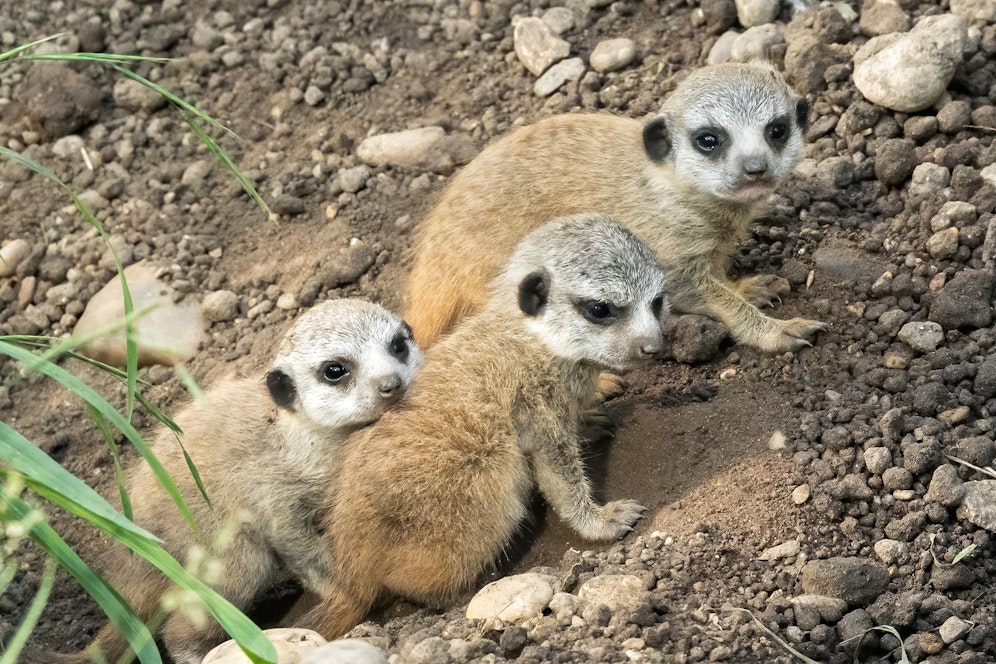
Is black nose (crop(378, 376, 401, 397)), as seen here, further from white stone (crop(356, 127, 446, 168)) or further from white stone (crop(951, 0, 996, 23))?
white stone (crop(951, 0, 996, 23))

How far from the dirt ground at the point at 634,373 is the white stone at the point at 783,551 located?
3cm

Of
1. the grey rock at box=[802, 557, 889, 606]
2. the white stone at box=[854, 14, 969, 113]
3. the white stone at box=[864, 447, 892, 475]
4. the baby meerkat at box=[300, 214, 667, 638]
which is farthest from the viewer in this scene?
the white stone at box=[854, 14, 969, 113]

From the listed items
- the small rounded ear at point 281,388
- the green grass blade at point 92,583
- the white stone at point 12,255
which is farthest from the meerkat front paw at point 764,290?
the white stone at point 12,255

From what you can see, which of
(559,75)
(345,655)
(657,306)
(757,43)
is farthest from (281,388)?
(757,43)

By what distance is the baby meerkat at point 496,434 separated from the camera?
3633 mm

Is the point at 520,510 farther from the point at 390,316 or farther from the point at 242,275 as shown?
the point at 242,275

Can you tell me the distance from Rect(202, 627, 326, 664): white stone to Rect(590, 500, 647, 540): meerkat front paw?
1106 millimetres

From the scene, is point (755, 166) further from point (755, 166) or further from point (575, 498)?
point (575, 498)

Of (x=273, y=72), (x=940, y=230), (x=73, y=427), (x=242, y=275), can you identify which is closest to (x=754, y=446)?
(x=940, y=230)

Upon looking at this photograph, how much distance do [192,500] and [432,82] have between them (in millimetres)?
2711

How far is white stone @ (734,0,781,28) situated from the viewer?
207 inches

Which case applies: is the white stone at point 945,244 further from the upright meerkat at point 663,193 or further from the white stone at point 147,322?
the white stone at point 147,322

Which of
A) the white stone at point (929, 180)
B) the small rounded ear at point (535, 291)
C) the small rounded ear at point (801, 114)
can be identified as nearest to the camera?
the small rounded ear at point (535, 291)

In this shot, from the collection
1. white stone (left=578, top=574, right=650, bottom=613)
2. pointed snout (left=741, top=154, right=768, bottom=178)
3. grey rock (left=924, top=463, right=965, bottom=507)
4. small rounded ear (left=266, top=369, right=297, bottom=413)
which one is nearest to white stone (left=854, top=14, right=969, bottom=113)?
pointed snout (left=741, top=154, right=768, bottom=178)
